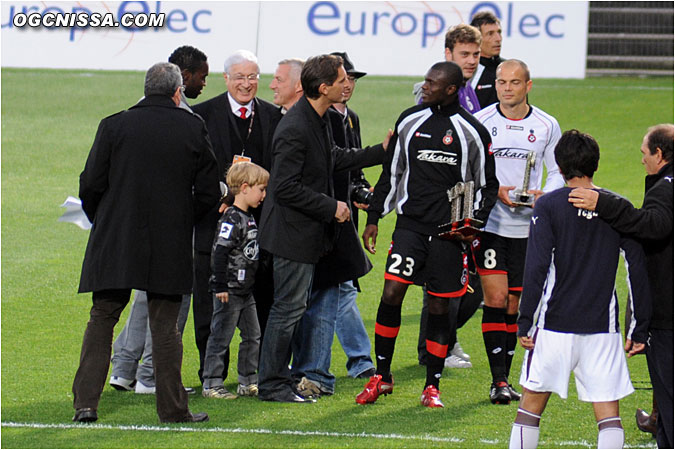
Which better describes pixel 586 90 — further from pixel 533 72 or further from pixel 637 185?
pixel 637 185

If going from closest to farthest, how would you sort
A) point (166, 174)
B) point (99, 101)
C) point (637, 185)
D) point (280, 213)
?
1. point (166, 174)
2. point (280, 213)
3. point (637, 185)
4. point (99, 101)

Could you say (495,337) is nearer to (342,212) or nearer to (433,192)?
(433,192)

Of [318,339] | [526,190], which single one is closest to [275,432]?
[318,339]

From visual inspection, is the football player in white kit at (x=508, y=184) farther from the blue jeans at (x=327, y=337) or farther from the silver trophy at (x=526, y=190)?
the blue jeans at (x=327, y=337)

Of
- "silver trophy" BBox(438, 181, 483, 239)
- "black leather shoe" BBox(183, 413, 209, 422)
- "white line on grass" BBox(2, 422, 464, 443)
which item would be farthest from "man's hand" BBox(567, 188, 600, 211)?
"black leather shoe" BBox(183, 413, 209, 422)

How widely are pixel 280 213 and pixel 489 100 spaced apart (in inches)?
78.6

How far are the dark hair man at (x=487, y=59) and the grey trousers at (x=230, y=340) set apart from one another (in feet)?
7.15

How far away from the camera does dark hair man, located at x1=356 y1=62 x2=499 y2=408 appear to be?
21.4ft

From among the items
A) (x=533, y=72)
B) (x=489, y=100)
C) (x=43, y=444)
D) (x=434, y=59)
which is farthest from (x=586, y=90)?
(x=43, y=444)

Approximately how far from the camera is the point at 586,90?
2119 centimetres

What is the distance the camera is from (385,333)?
675 cm

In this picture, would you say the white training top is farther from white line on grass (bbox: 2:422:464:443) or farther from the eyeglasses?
white line on grass (bbox: 2:422:464:443)

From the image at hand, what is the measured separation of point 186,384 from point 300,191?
1.56 m

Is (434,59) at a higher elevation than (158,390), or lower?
higher
